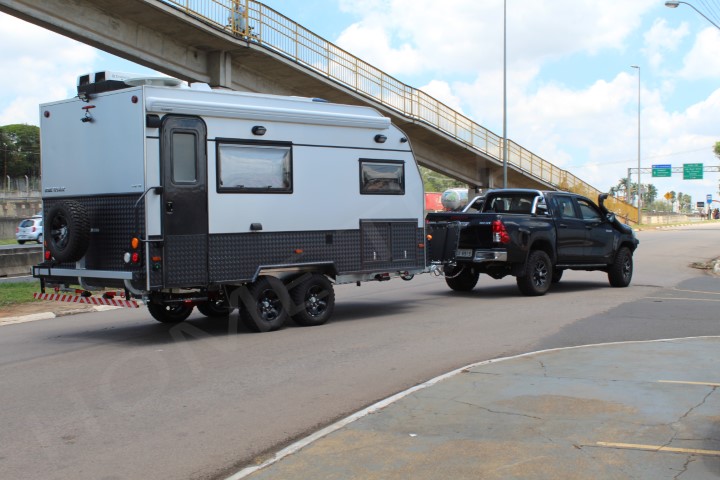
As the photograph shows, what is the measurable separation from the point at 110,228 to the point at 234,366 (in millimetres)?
2873

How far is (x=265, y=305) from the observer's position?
37.7ft

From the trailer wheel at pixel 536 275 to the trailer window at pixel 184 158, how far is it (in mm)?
7287

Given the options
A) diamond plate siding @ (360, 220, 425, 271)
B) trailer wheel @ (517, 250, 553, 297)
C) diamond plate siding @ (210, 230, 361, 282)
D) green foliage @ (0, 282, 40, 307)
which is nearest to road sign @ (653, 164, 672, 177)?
trailer wheel @ (517, 250, 553, 297)

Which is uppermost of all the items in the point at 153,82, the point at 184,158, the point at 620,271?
the point at 153,82

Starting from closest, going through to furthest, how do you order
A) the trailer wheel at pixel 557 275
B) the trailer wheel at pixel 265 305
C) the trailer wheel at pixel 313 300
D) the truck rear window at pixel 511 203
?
the trailer wheel at pixel 265 305 < the trailer wheel at pixel 313 300 < the truck rear window at pixel 511 203 < the trailer wheel at pixel 557 275

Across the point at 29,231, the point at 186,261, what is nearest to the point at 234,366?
the point at 186,261

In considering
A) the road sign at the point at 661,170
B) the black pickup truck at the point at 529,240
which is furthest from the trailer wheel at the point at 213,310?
the road sign at the point at 661,170

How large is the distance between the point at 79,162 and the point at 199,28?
13124mm

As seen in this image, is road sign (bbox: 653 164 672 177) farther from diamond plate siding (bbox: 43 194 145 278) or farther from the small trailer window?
diamond plate siding (bbox: 43 194 145 278)

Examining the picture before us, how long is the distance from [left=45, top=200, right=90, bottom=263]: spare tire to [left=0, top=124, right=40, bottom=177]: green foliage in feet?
323

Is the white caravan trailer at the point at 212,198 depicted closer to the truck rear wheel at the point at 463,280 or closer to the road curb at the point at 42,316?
the road curb at the point at 42,316

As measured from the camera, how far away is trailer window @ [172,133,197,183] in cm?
1033

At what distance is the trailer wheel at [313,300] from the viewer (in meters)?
11.8

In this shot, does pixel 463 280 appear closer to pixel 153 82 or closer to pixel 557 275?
pixel 557 275
